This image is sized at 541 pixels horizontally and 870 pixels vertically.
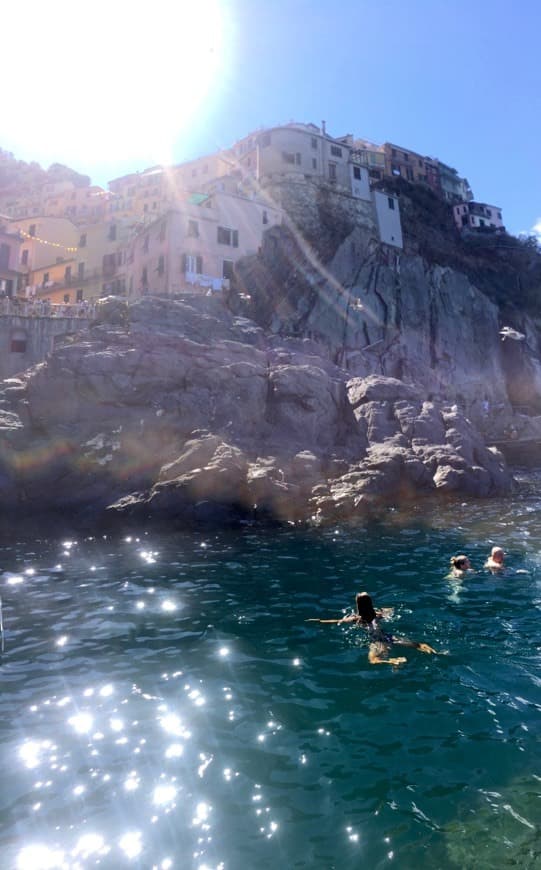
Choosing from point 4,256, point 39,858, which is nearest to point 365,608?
point 39,858

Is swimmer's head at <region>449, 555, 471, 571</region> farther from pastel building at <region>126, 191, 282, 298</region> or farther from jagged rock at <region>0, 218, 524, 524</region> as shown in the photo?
pastel building at <region>126, 191, 282, 298</region>

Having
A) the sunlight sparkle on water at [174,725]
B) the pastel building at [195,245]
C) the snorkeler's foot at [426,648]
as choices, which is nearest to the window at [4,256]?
the pastel building at [195,245]

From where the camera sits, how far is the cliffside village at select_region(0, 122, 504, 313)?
159ft

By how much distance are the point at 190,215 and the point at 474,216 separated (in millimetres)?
62050

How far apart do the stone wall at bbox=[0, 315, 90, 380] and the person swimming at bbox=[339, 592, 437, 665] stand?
32675 millimetres

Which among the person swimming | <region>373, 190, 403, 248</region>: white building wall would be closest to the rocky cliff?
the person swimming

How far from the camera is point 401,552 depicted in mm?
16984

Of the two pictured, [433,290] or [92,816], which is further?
[433,290]

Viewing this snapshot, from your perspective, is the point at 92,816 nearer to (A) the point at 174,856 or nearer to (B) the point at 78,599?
(A) the point at 174,856

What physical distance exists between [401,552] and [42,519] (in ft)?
51.3

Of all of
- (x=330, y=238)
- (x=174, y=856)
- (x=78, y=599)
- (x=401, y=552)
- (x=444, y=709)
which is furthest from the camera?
(x=330, y=238)

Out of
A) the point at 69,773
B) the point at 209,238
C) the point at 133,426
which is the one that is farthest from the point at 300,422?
the point at 209,238

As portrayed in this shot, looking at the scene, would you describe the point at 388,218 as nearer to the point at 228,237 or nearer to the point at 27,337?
the point at 228,237

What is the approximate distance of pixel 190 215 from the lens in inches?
1895
